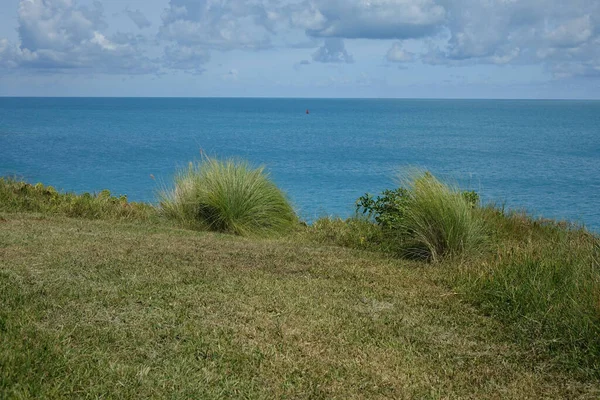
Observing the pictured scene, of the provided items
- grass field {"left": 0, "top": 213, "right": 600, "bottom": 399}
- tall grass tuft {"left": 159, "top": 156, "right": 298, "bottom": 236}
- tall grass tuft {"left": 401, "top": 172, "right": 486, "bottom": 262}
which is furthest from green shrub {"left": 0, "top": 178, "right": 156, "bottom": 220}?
tall grass tuft {"left": 401, "top": 172, "right": 486, "bottom": 262}

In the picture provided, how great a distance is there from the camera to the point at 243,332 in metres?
4.80

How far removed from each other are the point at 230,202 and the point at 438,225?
3.43m

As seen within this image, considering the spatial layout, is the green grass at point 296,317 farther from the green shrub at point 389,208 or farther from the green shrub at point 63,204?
the green shrub at point 63,204

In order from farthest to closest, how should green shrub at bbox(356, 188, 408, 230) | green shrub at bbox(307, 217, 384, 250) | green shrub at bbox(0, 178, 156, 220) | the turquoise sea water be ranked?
the turquoise sea water
green shrub at bbox(0, 178, 156, 220)
green shrub at bbox(307, 217, 384, 250)
green shrub at bbox(356, 188, 408, 230)

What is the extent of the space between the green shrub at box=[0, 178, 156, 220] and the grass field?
2.99m

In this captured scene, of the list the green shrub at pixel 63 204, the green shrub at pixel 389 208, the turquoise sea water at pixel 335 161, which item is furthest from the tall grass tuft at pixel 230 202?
the turquoise sea water at pixel 335 161

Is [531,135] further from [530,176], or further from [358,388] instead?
[358,388]

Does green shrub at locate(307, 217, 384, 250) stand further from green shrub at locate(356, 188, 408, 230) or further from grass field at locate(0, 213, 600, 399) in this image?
grass field at locate(0, 213, 600, 399)

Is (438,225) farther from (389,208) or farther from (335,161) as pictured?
(335,161)

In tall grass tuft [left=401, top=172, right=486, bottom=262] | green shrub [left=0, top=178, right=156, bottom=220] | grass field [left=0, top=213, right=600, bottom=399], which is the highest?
tall grass tuft [left=401, top=172, right=486, bottom=262]

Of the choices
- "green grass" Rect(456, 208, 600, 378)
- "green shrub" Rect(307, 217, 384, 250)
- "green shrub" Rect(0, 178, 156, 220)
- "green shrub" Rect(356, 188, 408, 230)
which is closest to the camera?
"green grass" Rect(456, 208, 600, 378)

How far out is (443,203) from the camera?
773 cm

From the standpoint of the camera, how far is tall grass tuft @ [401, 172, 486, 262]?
25.2 feet

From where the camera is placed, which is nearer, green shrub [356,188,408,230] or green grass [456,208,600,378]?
green grass [456,208,600,378]
